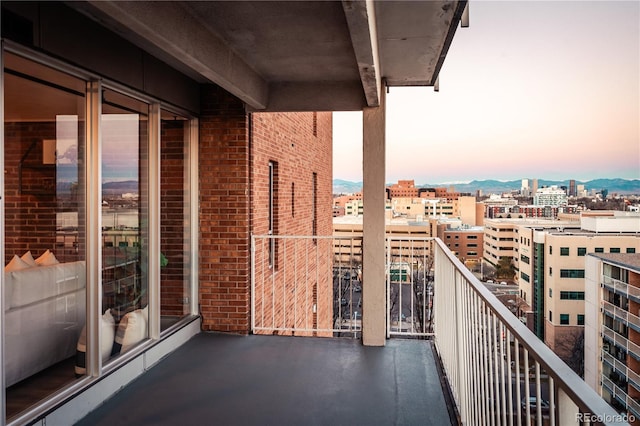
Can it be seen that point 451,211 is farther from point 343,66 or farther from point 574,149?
point 343,66

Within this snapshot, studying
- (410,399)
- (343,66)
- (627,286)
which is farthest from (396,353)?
(343,66)

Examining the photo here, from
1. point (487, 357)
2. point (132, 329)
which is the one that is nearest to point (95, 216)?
point (132, 329)

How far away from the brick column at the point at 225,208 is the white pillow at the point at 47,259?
2015mm

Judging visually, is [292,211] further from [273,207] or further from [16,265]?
[16,265]

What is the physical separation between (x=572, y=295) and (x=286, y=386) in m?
2.09

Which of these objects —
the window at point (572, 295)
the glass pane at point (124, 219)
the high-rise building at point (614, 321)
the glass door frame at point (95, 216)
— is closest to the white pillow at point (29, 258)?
the glass door frame at point (95, 216)

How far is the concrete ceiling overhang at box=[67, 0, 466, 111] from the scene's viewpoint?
2566 mm

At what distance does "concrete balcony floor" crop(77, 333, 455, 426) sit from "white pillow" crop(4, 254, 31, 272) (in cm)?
106

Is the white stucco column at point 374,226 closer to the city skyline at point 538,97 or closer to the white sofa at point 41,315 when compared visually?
the city skyline at point 538,97

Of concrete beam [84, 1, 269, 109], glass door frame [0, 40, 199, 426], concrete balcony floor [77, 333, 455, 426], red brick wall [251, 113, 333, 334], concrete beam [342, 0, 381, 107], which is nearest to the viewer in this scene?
concrete beam [342, 0, 381, 107]

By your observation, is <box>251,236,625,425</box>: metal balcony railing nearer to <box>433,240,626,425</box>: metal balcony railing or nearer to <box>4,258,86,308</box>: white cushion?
<box>433,240,626,425</box>: metal balcony railing

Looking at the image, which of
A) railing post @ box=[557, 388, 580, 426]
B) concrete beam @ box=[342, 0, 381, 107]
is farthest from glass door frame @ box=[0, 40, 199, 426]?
railing post @ box=[557, 388, 580, 426]

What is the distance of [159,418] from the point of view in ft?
9.70

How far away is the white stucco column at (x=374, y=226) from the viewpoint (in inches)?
174
